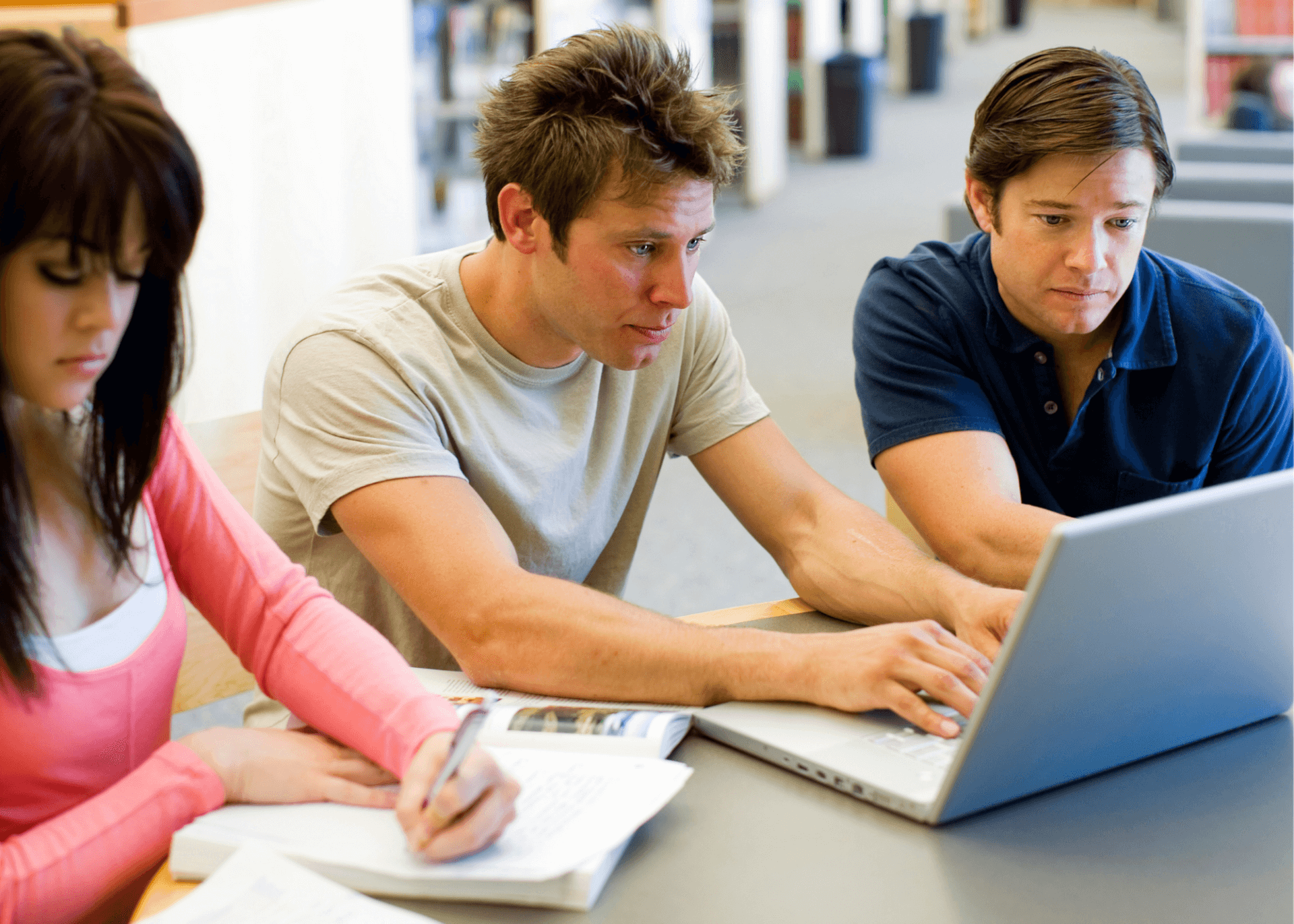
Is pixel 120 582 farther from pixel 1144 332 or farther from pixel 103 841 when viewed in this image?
pixel 1144 332

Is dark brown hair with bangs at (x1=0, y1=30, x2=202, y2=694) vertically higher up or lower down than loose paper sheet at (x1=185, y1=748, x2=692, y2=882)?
higher up

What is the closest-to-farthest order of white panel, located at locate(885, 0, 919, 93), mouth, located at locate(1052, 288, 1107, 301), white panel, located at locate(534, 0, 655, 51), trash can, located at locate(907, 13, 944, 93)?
mouth, located at locate(1052, 288, 1107, 301)
white panel, located at locate(534, 0, 655, 51)
trash can, located at locate(907, 13, 944, 93)
white panel, located at locate(885, 0, 919, 93)

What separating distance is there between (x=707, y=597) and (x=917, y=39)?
8973 mm

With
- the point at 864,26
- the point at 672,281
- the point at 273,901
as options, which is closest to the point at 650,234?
the point at 672,281

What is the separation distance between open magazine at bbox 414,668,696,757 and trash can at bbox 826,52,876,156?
293 inches

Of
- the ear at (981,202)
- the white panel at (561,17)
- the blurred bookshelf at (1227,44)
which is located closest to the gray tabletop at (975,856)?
the ear at (981,202)

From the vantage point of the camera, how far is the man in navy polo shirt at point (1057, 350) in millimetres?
1469

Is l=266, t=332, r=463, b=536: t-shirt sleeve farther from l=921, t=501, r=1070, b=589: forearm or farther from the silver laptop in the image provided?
l=921, t=501, r=1070, b=589: forearm

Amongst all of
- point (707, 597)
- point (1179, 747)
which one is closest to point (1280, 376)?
point (1179, 747)

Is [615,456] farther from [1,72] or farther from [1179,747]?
[1,72]

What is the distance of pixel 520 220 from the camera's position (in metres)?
1.41

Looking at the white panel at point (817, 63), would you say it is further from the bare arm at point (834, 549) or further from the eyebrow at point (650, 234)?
the eyebrow at point (650, 234)

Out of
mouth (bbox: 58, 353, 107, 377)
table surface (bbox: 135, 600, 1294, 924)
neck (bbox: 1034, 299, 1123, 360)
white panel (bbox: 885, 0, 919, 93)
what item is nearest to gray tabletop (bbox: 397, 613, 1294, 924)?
table surface (bbox: 135, 600, 1294, 924)

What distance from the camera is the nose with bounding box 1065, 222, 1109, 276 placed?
148cm
